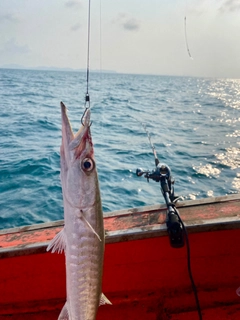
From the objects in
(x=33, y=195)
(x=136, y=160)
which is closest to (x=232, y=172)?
(x=136, y=160)

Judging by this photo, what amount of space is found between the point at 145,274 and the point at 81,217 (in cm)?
202

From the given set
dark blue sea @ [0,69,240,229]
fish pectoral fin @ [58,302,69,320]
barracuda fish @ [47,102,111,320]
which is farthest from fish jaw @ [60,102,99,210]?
dark blue sea @ [0,69,240,229]

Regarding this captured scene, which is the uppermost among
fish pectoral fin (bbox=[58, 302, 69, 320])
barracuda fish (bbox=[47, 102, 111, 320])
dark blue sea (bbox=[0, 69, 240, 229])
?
barracuda fish (bbox=[47, 102, 111, 320])

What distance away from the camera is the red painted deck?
3.38 metres

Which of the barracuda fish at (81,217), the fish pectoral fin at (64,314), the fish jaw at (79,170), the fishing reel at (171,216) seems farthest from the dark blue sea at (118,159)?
the fish jaw at (79,170)

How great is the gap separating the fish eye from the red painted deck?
1634mm

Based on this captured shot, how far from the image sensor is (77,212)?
179cm

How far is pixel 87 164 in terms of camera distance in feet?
5.78

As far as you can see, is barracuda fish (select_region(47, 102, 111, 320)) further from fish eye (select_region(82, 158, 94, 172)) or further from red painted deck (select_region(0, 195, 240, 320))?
red painted deck (select_region(0, 195, 240, 320))

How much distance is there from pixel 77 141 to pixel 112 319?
2.50 metres

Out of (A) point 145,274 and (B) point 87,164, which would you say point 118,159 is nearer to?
(A) point 145,274

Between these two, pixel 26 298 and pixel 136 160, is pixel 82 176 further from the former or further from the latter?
pixel 136 160

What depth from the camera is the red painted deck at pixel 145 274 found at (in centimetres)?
338

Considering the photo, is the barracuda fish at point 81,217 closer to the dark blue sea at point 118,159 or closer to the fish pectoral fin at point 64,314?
the fish pectoral fin at point 64,314
